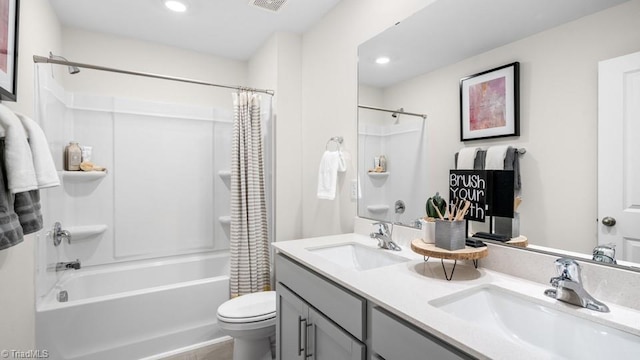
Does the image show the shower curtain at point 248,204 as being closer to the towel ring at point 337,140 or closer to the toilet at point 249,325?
the toilet at point 249,325

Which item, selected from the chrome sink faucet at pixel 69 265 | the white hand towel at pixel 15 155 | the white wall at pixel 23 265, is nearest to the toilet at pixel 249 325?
the white wall at pixel 23 265

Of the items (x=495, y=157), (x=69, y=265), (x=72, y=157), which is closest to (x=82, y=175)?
(x=72, y=157)

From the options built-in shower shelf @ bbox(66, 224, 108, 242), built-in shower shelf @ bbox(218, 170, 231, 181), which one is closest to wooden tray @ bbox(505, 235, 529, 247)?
built-in shower shelf @ bbox(218, 170, 231, 181)

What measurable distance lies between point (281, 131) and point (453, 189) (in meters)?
1.57

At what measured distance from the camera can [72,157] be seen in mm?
2367

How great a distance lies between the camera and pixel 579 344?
0.76m

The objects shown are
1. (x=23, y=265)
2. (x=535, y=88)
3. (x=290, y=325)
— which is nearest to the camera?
(x=535, y=88)

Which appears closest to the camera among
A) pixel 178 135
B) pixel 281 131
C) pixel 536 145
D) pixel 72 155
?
pixel 536 145

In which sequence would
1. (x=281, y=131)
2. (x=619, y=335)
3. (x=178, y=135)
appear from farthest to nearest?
(x=178, y=135)
(x=281, y=131)
(x=619, y=335)

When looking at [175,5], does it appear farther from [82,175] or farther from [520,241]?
[520,241]

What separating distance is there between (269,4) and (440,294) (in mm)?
2076

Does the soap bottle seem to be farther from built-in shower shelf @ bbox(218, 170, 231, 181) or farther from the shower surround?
built-in shower shelf @ bbox(218, 170, 231, 181)

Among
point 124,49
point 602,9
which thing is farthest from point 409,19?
point 124,49

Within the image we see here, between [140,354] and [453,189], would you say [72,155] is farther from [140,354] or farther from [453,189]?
[453,189]
